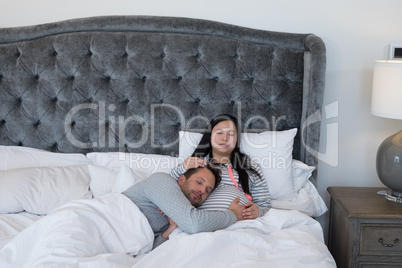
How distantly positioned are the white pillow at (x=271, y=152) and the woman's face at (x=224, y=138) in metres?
0.10

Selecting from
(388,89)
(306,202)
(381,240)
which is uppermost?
(388,89)

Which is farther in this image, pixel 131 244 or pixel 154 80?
pixel 154 80

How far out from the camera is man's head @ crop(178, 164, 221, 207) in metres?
1.98

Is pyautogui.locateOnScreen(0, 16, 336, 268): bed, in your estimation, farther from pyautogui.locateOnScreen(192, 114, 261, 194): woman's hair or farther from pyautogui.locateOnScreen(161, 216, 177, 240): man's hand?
pyautogui.locateOnScreen(161, 216, 177, 240): man's hand

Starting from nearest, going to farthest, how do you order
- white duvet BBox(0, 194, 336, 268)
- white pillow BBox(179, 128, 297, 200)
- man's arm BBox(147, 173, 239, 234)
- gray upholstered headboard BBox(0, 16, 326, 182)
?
1. white duvet BBox(0, 194, 336, 268)
2. man's arm BBox(147, 173, 239, 234)
3. white pillow BBox(179, 128, 297, 200)
4. gray upholstered headboard BBox(0, 16, 326, 182)

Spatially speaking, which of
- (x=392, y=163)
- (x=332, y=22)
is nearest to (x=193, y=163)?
(x=392, y=163)

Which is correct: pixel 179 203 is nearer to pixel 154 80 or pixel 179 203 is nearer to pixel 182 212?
pixel 182 212

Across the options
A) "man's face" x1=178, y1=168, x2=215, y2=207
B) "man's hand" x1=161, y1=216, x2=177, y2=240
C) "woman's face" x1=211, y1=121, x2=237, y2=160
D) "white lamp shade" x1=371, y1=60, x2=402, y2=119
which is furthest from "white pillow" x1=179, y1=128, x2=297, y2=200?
"man's hand" x1=161, y1=216, x2=177, y2=240

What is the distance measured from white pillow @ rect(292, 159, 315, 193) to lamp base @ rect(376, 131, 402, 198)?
1.19 feet

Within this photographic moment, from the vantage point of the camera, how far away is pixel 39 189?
2.06 m

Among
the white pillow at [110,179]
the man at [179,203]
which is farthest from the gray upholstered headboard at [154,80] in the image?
the man at [179,203]

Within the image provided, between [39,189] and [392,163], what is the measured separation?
5.88 feet

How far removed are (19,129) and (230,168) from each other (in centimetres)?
127

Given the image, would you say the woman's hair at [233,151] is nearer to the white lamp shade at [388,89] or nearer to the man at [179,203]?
the man at [179,203]
